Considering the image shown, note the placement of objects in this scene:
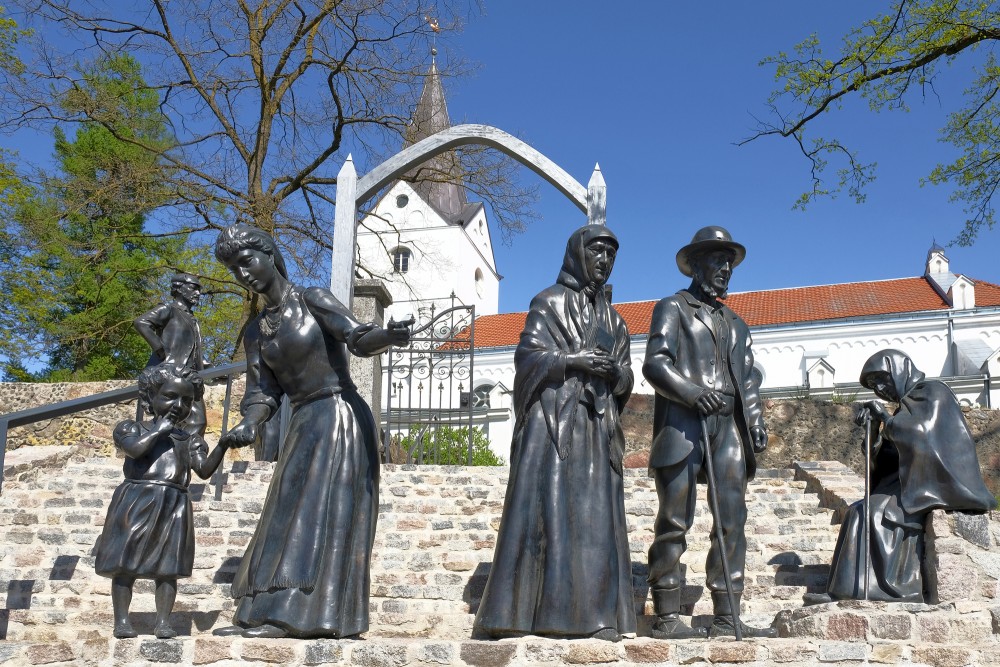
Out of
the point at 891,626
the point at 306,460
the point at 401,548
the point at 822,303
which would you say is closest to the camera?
the point at 891,626

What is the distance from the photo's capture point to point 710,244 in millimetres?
4953

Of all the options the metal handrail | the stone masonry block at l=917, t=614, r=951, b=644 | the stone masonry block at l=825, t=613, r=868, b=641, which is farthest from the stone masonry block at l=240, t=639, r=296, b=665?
the stone masonry block at l=917, t=614, r=951, b=644

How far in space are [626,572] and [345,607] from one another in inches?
51.4

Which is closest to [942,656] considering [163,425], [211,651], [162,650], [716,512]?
[716,512]

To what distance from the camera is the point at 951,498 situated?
534 centimetres

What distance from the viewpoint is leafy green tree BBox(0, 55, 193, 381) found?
14922 mm

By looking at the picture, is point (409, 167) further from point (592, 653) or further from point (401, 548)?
point (592, 653)

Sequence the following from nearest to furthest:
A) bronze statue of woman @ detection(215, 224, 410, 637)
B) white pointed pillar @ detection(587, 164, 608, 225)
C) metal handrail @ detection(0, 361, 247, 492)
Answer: bronze statue of woman @ detection(215, 224, 410, 637) → metal handrail @ detection(0, 361, 247, 492) → white pointed pillar @ detection(587, 164, 608, 225)

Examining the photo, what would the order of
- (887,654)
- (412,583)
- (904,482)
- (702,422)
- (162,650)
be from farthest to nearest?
(412,583) → (904,482) → (702,422) → (887,654) → (162,650)

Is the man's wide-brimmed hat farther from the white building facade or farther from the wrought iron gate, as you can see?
the white building facade

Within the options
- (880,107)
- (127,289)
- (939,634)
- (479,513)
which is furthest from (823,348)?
(939,634)

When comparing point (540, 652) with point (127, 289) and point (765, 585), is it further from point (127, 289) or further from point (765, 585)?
point (127, 289)

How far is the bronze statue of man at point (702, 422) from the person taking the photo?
15.1ft

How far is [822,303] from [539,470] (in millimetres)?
33718
